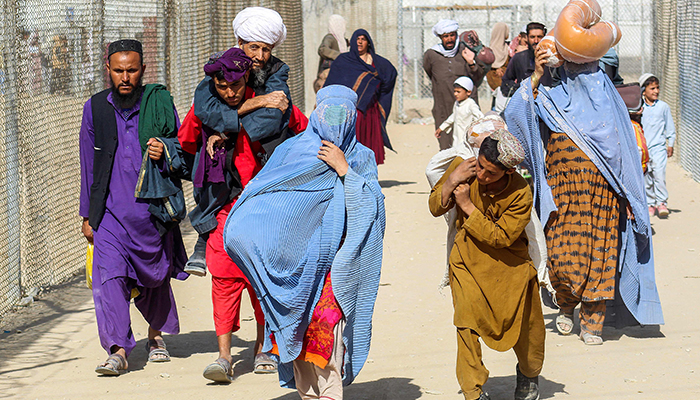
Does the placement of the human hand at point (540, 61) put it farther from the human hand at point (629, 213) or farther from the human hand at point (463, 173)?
the human hand at point (463, 173)

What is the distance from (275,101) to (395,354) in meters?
1.71

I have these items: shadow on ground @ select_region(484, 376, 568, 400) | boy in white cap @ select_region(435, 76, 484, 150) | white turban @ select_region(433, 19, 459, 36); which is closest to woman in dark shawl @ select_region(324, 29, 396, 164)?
boy in white cap @ select_region(435, 76, 484, 150)

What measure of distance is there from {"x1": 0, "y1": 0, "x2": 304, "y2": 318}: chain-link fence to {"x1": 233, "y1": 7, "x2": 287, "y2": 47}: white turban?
7.17ft

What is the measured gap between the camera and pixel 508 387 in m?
4.83

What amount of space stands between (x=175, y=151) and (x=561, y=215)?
7.77 feet

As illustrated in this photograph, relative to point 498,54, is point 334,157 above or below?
below

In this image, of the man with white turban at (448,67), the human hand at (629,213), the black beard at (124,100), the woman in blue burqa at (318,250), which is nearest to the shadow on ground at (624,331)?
the human hand at (629,213)

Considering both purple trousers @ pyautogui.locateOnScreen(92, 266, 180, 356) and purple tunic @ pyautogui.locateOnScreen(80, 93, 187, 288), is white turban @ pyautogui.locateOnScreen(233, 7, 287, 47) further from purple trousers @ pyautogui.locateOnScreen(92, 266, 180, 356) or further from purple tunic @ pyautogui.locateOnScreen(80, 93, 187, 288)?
purple trousers @ pyautogui.locateOnScreen(92, 266, 180, 356)

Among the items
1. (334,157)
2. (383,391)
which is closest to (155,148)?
(334,157)

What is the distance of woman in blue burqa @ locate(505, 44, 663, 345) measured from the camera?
18.5 feet

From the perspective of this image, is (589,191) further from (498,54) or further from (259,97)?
(498,54)

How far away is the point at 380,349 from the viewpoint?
566cm

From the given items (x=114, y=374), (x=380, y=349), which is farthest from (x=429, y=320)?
(x=114, y=374)

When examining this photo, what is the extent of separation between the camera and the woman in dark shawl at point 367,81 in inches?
458
